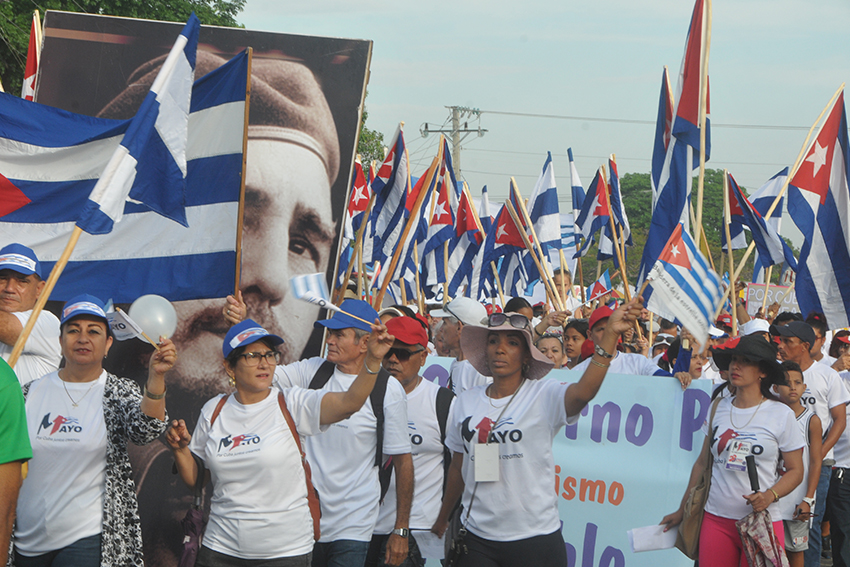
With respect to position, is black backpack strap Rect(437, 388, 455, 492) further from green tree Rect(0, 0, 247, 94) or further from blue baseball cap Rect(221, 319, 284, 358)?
green tree Rect(0, 0, 247, 94)

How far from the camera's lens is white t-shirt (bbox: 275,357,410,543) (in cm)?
443

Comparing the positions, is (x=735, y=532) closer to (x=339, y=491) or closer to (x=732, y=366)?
(x=732, y=366)

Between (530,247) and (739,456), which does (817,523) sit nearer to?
(739,456)

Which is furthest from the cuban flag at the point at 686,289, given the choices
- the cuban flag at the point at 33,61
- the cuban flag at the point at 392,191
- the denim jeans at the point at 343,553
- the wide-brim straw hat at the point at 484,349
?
the cuban flag at the point at 33,61

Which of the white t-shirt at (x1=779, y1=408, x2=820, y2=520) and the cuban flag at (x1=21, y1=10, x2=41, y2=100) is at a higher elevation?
the cuban flag at (x1=21, y1=10, x2=41, y2=100)

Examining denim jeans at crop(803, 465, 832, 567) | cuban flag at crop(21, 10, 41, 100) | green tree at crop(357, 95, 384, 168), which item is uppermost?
green tree at crop(357, 95, 384, 168)

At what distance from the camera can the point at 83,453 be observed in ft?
12.6

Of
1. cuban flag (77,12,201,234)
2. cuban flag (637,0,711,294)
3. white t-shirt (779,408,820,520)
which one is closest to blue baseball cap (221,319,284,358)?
cuban flag (77,12,201,234)

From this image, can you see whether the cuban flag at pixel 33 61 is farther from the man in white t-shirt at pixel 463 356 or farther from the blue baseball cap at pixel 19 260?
the man in white t-shirt at pixel 463 356

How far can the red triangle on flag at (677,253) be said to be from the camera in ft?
14.7

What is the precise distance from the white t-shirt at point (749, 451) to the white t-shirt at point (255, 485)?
2.25 m

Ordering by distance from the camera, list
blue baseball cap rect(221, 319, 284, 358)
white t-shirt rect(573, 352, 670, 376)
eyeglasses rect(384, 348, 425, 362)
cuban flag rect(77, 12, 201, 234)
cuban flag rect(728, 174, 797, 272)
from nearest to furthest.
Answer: blue baseball cap rect(221, 319, 284, 358)
cuban flag rect(77, 12, 201, 234)
eyeglasses rect(384, 348, 425, 362)
white t-shirt rect(573, 352, 670, 376)
cuban flag rect(728, 174, 797, 272)

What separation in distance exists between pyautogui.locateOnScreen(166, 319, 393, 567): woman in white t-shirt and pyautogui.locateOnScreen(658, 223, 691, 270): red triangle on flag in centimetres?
167

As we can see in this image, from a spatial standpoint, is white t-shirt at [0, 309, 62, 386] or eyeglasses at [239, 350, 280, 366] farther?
white t-shirt at [0, 309, 62, 386]
